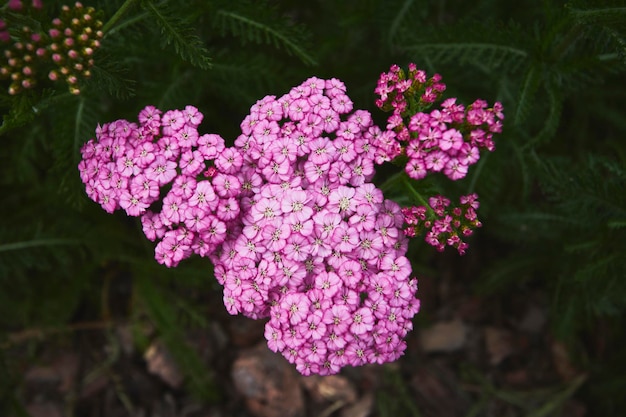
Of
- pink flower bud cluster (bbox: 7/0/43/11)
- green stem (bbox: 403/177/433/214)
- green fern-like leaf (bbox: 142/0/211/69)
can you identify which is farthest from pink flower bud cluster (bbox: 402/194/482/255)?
pink flower bud cluster (bbox: 7/0/43/11)

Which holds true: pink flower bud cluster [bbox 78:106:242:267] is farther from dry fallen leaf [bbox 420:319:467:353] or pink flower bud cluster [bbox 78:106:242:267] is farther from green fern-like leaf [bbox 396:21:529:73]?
dry fallen leaf [bbox 420:319:467:353]

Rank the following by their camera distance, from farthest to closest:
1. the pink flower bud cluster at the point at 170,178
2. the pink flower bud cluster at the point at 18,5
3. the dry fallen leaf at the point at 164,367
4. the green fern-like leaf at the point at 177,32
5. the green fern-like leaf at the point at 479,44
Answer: the dry fallen leaf at the point at 164,367, the green fern-like leaf at the point at 479,44, the green fern-like leaf at the point at 177,32, the pink flower bud cluster at the point at 170,178, the pink flower bud cluster at the point at 18,5

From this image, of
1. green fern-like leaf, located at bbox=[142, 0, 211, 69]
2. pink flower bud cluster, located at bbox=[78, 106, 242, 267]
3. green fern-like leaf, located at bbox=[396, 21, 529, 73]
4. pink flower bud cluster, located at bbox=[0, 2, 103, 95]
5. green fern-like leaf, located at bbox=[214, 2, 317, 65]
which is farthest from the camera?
green fern-like leaf, located at bbox=[396, 21, 529, 73]

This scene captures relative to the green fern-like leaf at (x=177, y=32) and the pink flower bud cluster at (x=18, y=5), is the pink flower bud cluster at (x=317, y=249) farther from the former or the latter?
the pink flower bud cluster at (x=18, y=5)

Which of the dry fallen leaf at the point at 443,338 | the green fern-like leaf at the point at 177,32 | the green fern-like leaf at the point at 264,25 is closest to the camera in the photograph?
the green fern-like leaf at the point at 177,32

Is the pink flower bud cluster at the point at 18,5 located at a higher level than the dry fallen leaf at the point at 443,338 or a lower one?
higher

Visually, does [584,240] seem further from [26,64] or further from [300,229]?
[26,64]

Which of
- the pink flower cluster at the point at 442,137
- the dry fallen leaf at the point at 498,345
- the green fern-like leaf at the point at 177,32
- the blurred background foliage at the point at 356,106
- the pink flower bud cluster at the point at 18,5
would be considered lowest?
the dry fallen leaf at the point at 498,345

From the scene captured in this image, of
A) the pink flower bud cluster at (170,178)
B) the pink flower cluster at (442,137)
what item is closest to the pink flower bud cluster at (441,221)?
the pink flower cluster at (442,137)
